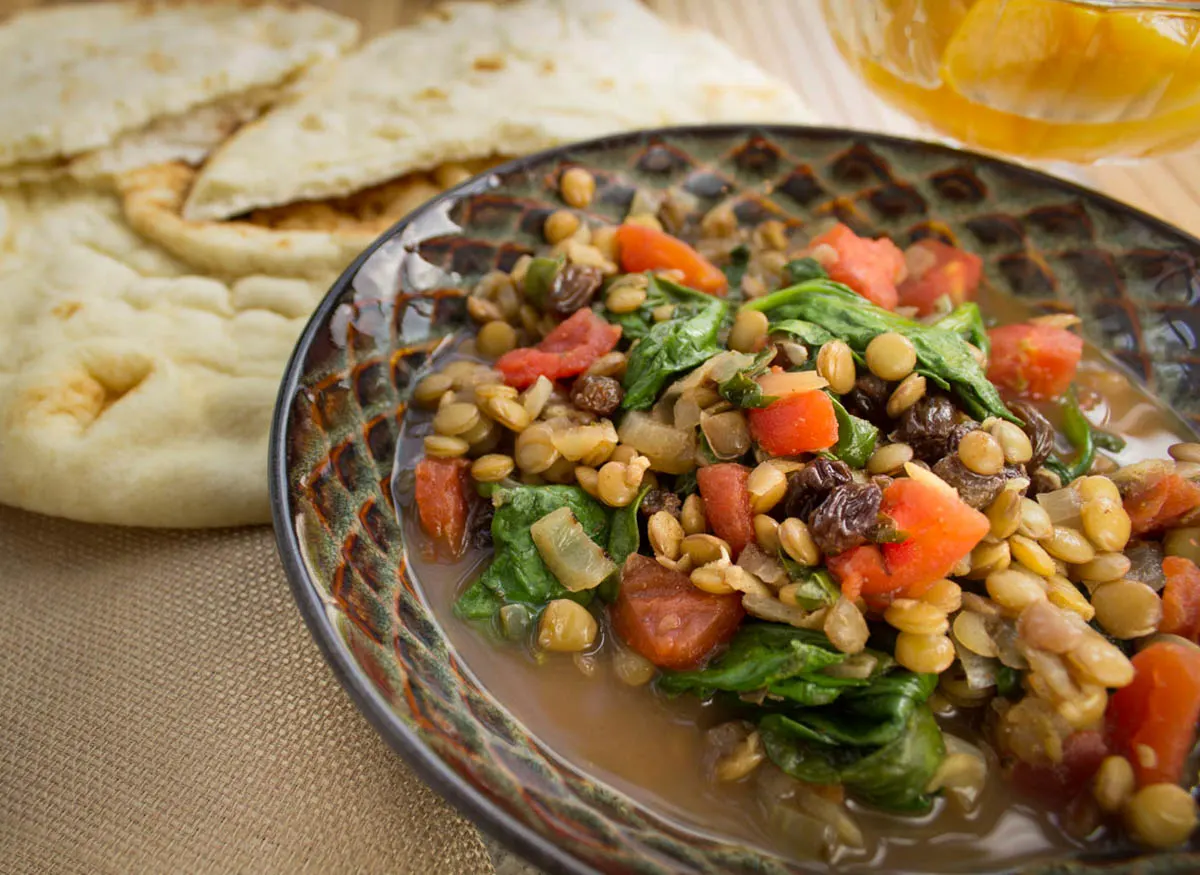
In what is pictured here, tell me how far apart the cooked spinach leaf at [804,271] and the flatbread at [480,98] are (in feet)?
4.42

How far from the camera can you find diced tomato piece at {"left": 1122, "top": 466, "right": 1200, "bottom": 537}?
2.83 m

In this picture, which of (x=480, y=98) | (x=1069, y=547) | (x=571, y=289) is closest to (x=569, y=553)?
(x=571, y=289)

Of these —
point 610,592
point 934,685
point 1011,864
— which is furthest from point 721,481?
point 1011,864

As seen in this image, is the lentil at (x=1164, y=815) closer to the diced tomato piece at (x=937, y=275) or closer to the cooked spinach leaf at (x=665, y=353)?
the cooked spinach leaf at (x=665, y=353)

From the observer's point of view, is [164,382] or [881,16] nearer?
[164,382]

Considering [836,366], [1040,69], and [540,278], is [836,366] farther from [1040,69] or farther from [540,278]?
[1040,69]

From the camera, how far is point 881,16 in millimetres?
4172

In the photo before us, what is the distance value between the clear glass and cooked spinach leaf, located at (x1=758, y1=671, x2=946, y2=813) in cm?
256

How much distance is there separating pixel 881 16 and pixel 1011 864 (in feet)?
11.1

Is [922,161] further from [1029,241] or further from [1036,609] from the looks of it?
[1036,609]

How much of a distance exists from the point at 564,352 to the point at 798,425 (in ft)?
3.07

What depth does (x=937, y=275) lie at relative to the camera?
3.79 meters

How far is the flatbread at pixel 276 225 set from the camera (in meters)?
4.04

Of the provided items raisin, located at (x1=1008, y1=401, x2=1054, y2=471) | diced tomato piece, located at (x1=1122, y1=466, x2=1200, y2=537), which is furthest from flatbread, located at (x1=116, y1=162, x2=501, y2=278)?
diced tomato piece, located at (x1=1122, y1=466, x2=1200, y2=537)
